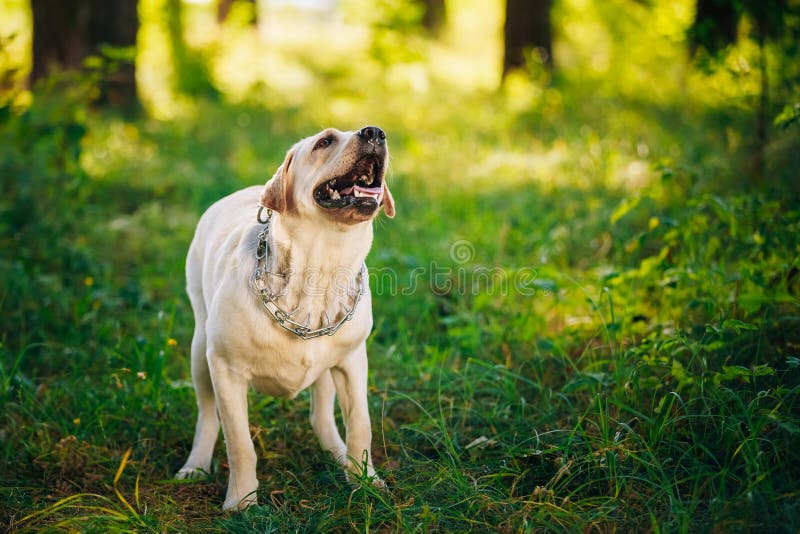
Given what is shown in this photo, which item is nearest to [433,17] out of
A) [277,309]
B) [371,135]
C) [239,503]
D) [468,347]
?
[468,347]

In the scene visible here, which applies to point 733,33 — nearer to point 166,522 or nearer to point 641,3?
point 641,3

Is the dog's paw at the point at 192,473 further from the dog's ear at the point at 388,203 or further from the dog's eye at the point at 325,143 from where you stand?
the dog's eye at the point at 325,143

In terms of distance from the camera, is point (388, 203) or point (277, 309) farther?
point (388, 203)

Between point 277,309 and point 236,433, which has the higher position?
point 277,309

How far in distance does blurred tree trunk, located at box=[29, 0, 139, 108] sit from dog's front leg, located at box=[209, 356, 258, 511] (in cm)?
638

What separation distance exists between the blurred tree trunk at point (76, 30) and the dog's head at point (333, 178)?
615 centimetres

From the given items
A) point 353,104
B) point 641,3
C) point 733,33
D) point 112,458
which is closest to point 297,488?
point 112,458

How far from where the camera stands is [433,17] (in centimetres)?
1667

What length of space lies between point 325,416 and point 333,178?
1185 mm

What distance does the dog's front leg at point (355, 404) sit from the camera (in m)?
3.21

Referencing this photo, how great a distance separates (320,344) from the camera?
2.99m

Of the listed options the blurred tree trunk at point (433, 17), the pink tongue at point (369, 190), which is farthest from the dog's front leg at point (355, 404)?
the blurred tree trunk at point (433, 17)

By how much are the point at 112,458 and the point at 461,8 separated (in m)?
19.1

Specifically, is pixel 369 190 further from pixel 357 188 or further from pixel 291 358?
pixel 291 358
